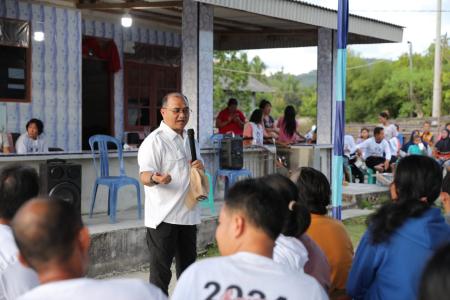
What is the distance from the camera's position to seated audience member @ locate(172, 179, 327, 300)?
202cm

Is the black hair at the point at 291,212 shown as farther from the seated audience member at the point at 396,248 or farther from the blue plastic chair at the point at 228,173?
the blue plastic chair at the point at 228,173

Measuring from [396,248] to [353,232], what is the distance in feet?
20.7

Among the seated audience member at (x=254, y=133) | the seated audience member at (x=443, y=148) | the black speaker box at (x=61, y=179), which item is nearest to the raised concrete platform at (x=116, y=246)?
the black speaker box at (x=61, y=179)

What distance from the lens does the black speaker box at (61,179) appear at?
270 inches

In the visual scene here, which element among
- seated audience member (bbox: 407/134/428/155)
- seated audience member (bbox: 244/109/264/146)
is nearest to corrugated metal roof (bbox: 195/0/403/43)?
seated audience member (bbox: 244/109/264/146)

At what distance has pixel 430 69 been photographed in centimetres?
4756

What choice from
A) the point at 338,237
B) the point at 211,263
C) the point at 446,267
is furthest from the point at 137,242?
the point at 446,267

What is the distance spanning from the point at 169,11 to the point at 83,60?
70.3 inches

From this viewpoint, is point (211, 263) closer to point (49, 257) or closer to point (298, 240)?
point (49, 257)

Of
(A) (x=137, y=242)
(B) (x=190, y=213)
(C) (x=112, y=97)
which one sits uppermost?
(C) (x=112, y=97)

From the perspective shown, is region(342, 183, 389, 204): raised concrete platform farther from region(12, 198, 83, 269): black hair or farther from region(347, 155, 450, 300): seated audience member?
region(12, 198, 83, 269): black hair

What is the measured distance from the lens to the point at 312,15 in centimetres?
1048

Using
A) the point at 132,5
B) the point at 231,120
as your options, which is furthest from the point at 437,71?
the point at 132,5

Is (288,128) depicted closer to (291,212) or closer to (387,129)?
(387,129)
